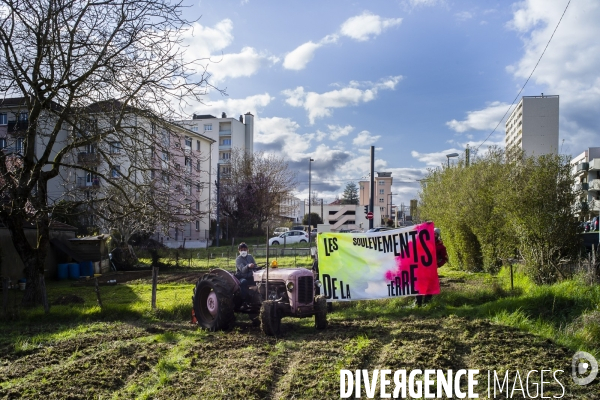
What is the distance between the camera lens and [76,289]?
1889 centimetres

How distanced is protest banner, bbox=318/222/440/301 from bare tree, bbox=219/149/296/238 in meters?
41.4

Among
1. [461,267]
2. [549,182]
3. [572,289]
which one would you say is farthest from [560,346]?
[461,267]

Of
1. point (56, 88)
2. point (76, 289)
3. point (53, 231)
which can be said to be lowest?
point (76, 289)

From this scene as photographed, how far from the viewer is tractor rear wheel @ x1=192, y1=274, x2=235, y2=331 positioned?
32.1 feet

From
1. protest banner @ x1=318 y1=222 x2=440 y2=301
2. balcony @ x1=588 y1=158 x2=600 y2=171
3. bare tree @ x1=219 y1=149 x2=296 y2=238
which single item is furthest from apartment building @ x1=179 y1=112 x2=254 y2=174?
protest banner @ x1=318 y1=222 x2=440 y2=301

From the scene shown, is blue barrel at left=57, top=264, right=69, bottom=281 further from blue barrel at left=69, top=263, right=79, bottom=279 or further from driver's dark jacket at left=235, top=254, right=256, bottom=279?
driver's dark jacket at left=235, top=254, right=256, bottom=279

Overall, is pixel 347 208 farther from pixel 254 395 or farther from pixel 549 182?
pixel 254 395

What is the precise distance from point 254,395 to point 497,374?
116 inches

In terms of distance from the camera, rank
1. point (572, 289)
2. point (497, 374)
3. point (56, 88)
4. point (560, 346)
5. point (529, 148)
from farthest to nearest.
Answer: point (529, 148), point (56, 88), point (572, 289), point (560, 346), point (497, 374)

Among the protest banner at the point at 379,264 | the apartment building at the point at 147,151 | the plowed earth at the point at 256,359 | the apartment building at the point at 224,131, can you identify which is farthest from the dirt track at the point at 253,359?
the apartment building at the point at 224,131

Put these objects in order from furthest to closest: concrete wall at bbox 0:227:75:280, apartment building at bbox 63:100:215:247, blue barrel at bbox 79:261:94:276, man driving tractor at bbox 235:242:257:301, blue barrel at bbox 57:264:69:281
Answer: blue barrel at bbox 79:261:94:276
blue barrel at bbox 57:264:69:281
concrete wall at bbox 0:227:75:280
apartment building at bbox 63:100:215:247
man driving tractor at bbox 235:242:257:301

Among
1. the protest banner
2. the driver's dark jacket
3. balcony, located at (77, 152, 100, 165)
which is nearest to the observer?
the driver's dark jacket

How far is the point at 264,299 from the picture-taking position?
33.0 feet

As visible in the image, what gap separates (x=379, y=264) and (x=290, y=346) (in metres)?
4.32
